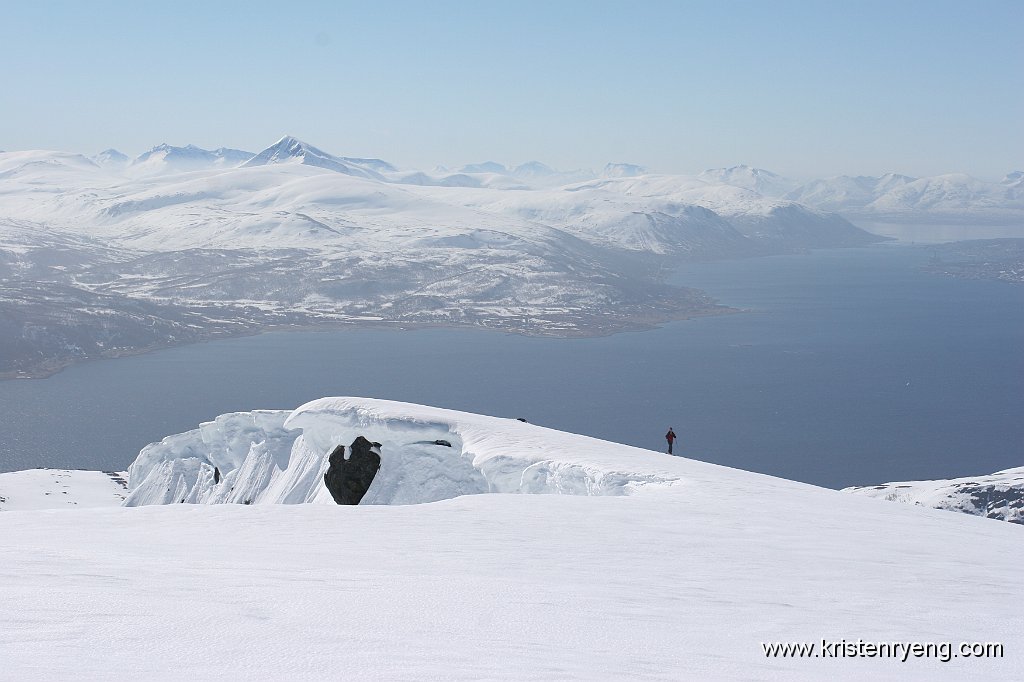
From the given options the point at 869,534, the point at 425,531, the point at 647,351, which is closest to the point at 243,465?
the point at 425,531

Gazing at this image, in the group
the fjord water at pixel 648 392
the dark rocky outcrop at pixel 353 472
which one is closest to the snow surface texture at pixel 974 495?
the fjord water at pixel 648 392

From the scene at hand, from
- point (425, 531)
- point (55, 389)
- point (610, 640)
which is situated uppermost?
point (610, 640)

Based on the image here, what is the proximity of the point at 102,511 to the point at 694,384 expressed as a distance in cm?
13525

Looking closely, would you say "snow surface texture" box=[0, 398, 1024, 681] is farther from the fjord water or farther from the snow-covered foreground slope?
the fjord water

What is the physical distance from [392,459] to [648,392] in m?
112

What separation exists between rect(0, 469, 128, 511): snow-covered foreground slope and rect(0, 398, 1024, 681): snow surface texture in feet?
140

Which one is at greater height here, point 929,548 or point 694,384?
point 929,548

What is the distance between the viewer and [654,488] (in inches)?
880

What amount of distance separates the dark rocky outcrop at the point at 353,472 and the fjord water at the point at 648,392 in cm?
7495

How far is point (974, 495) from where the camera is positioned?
59219mm

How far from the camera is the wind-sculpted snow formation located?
85.5ft

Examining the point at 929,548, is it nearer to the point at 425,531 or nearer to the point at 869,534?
the point at 869,534

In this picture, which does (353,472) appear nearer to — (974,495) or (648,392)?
(974,495)

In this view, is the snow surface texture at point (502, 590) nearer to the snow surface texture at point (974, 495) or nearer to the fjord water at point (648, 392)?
the snow surface texture at point (974, 495)
